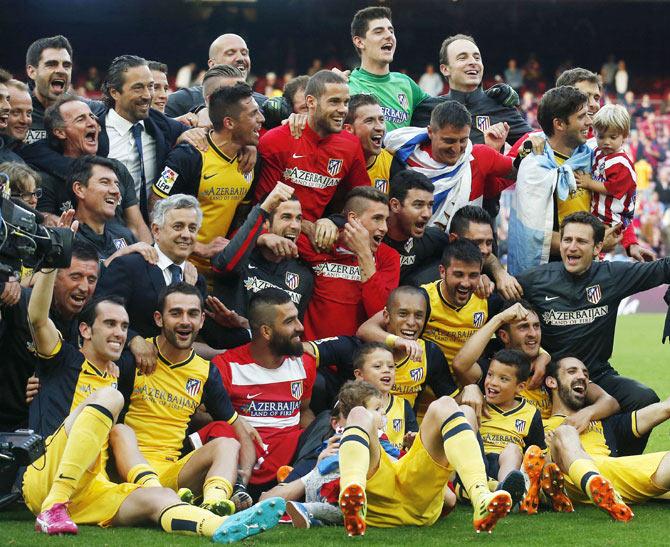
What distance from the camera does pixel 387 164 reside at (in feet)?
26.5

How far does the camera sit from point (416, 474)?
18.3ft

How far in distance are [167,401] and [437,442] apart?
1.62 meters

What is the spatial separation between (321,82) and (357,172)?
2.16 ft

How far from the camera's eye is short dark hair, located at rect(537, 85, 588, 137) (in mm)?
7848

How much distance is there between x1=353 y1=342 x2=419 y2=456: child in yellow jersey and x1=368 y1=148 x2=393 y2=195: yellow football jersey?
5.52ft

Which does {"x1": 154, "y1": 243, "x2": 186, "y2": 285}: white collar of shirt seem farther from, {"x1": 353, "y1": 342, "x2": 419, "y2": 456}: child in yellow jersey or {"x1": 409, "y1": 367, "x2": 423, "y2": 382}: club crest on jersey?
{"x1": 409, "y1": 367, "x2": 423, "y2": 382}: club crest on jersey

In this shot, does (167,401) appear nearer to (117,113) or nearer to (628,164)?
(117,113)

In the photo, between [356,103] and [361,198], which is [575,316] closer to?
[361,198]

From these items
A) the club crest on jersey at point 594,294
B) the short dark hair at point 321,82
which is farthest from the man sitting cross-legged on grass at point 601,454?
the short dark hair at point 321,82

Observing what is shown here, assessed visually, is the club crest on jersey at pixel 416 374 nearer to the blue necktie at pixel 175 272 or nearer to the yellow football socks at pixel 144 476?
the blue necktie at pixel 175 272

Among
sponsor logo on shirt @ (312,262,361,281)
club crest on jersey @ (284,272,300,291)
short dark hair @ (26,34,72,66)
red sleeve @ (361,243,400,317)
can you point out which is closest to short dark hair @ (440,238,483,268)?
red sleeve @ (361,243,400,317)

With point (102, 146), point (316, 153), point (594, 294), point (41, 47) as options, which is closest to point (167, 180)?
point (102, 146)

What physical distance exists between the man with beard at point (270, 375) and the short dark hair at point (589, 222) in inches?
78.1

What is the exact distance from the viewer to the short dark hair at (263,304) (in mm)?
6621
